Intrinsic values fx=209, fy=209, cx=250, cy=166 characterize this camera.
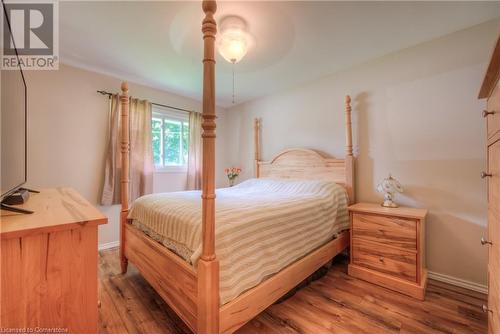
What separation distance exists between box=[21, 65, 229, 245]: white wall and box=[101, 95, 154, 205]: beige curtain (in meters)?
0.12

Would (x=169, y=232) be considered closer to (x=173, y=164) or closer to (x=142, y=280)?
(x=142, y=280)

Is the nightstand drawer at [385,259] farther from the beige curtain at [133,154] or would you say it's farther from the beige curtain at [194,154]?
the beige curtain at [133,154]

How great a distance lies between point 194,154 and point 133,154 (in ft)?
3.18

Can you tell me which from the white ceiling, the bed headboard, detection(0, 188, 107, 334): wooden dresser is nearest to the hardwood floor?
detection(0, 188, 107, 334): wooden dresser

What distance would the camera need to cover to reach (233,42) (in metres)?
1.84

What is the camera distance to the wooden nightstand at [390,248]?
1798 mm

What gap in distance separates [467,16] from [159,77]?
3.37m

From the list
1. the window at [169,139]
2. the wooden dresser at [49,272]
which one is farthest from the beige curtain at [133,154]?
the wooden dresser at [49,272]

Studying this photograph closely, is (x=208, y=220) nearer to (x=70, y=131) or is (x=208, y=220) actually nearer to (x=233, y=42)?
(x=233, y=42)

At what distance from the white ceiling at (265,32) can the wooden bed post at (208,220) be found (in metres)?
0.95

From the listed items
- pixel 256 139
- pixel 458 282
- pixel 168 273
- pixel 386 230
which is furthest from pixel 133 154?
Answer: pixel 458 282

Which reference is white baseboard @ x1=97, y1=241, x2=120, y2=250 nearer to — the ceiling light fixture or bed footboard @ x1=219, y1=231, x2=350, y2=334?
bed footboard @ x1=219, y1=231, x2=350, y2=334

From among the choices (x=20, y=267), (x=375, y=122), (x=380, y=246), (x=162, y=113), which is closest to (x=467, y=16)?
(x=375, y=122)

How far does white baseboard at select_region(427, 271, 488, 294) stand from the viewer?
6.08 ft
